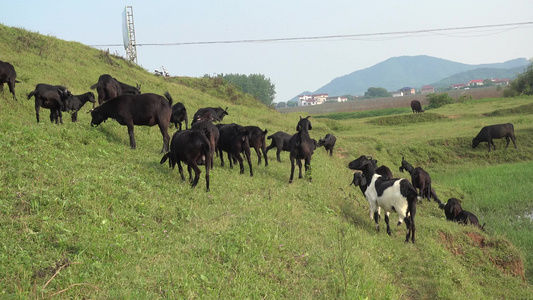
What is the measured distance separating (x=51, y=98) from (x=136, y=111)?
3.42 meters

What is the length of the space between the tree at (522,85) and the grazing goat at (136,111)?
48681 mm

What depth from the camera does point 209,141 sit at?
10.4 metres

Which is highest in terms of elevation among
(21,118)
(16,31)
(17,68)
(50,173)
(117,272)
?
(16,31)

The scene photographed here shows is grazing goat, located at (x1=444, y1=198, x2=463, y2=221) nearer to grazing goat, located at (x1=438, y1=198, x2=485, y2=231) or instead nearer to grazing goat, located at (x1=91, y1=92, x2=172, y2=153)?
grazing goat, located at (x1=438, y1=198, x2=485, y2=231)

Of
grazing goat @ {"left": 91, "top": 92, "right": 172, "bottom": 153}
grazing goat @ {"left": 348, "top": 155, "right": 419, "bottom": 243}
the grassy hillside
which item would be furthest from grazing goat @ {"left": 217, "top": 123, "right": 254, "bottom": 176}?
grazing goat @ {"left": 348, "top": 155, "right": 419, "bottom": 243}

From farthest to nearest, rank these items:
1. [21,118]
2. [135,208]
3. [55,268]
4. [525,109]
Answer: [525,109] → [21,118] → [135,208] → [55,268]

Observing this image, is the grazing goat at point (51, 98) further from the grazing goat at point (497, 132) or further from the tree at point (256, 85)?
the tree at point (256, 85)

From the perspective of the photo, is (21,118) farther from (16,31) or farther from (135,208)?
(16,31)

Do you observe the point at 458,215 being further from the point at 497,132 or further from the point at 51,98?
the point at 497,132

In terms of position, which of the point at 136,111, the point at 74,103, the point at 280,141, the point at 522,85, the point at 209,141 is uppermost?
the point at 522,85

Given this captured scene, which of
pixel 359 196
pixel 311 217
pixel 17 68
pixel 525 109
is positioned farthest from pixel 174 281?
pixel 525 109

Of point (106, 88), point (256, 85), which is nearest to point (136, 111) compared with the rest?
point (106, 88)

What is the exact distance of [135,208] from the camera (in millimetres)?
7199

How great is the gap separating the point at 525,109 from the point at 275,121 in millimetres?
21478
